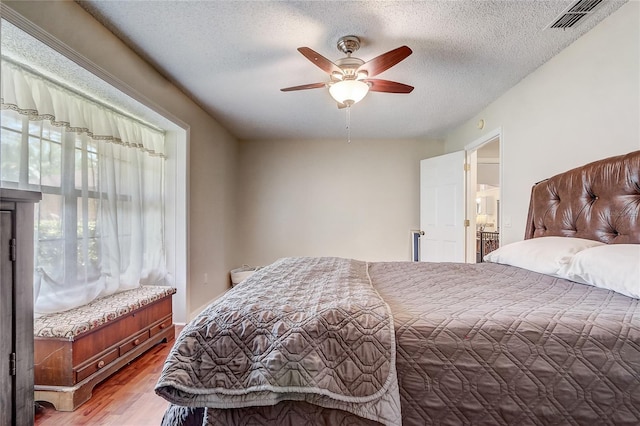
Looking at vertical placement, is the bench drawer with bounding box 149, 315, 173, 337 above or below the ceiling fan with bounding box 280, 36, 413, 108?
below

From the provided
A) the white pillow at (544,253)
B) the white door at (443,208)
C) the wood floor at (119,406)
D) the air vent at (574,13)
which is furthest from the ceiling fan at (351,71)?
the wood floor at (119,406)

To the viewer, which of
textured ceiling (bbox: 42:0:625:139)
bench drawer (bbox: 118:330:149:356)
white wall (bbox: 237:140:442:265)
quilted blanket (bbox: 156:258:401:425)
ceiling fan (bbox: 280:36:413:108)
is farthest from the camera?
white wall (bbox: 237:140:442:265)

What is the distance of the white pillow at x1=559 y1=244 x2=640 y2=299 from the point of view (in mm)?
1084

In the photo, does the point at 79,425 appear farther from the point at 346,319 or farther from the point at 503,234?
the point at 503,234

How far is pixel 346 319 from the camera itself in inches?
34.9

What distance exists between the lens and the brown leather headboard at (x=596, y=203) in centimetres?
143

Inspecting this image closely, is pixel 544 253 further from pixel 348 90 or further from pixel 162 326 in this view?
pixel 162 326

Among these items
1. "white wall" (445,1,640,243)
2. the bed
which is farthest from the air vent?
the bed

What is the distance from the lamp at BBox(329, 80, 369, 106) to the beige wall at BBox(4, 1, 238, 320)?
145cm

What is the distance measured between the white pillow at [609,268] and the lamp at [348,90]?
154 centimetres

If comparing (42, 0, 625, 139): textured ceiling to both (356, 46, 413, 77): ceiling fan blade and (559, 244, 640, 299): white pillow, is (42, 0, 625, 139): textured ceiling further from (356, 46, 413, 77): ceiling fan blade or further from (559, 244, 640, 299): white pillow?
(559, 244, 640, 299): white pillow

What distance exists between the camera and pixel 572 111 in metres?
2.07

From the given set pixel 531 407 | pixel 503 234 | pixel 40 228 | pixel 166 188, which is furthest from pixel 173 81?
pixel 503 234

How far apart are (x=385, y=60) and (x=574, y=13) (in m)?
1.10
